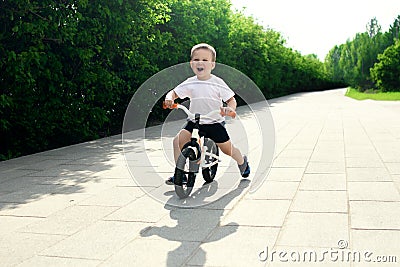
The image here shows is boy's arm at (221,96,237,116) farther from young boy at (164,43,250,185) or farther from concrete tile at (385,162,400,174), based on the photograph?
concrete tile at (385,162,400,174)

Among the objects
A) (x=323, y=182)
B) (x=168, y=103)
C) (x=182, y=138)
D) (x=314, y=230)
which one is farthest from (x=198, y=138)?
(x=323, y=182)

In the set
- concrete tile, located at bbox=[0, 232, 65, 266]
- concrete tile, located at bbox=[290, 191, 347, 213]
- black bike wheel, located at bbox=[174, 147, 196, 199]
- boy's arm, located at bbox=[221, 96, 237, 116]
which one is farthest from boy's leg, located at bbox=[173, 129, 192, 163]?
concrete tile, located at bbox=[0, 232, 65, 266]

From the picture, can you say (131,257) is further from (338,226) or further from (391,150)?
(391,150)

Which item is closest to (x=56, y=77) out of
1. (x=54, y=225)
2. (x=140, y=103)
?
(x=140, y=103)

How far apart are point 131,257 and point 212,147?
7.81 feet

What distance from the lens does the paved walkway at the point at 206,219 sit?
3439 mm

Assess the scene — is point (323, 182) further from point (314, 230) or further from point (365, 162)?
point (314, 230)

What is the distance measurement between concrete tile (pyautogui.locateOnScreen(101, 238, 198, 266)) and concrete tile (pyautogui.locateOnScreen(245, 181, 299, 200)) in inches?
64.2

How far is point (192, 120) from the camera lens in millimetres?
4988

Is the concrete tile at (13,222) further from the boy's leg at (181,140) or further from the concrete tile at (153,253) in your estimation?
A: the boy's leg at (181,140)

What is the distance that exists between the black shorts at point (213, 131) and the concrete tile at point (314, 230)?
118 centimetres

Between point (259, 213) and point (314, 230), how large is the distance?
680 millimetres

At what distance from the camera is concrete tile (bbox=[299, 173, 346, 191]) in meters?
5.54

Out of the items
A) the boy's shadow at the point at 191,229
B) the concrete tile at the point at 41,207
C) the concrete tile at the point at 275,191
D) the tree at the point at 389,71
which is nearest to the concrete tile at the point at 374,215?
the concrete tile at the point at 275,191
